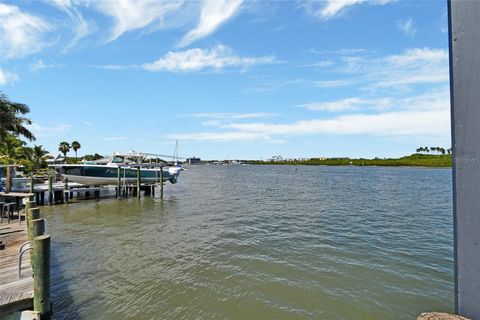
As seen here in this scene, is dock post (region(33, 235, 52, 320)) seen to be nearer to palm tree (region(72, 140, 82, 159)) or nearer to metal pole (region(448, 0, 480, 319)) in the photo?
metal pole (region(448, 0, 480, 319))

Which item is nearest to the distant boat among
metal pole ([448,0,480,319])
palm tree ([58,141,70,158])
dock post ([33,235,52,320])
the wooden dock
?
the wooden dock

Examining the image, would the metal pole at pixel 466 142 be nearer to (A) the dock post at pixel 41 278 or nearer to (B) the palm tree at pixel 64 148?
(A) the dock post at pixel 41 278

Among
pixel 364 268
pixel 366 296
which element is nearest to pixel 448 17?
pixel 366 296

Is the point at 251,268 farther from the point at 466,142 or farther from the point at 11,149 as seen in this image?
the point at 11,149

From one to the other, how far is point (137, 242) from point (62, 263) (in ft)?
11.2

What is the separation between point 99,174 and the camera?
31484 mm

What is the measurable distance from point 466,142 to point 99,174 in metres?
33.2

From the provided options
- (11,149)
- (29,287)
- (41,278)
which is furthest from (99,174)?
(41,278)

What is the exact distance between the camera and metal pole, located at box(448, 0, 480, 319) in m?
2.31

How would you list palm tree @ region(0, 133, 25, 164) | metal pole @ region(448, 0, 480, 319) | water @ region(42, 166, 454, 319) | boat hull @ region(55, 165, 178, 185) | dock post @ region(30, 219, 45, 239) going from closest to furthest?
metal pole @ region(448, 0, 480, 319) → water @ region(42, 166, 454, 319) → dock post @ region(30, 219, 45, 239) → boat hull @ region(55, 165, 178, 185) → palm tree @ region(0, 133, 25, 164)

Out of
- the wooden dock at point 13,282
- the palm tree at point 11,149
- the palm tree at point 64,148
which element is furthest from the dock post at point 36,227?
the palm tree at point 64,148

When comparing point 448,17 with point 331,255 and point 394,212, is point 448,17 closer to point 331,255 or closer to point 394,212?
point 331,255

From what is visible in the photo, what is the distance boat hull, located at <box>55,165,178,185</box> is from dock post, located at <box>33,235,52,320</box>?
24560mm

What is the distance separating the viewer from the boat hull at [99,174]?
3009cm
